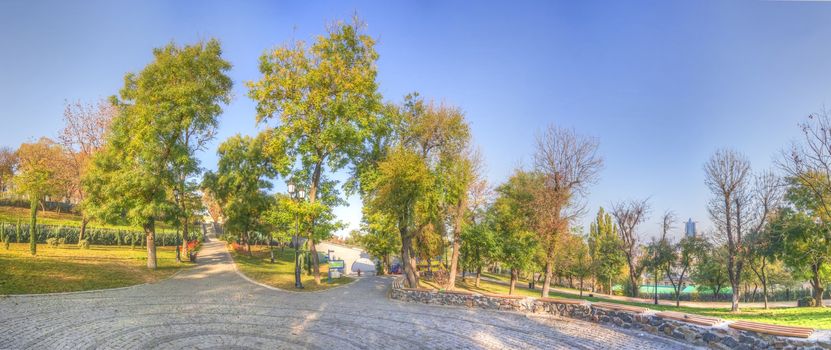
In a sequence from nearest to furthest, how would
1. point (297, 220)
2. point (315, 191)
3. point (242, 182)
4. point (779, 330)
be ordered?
1. point (779, 330)
2. point (297, 220)
3. point (315, 191)
4. point (242, 182)

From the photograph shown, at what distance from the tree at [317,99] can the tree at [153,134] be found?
5.18 m

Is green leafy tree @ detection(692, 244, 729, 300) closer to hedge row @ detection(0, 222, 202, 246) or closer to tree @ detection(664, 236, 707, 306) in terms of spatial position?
tree @ detection(664, 236, 707, 306)

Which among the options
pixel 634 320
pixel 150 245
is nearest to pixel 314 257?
pixel 150 245

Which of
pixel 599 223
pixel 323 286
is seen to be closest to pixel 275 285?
pixel 323 286

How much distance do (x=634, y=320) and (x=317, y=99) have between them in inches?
702

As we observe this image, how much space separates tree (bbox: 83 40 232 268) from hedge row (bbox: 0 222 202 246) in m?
9.31

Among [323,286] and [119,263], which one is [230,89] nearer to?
[119,263]

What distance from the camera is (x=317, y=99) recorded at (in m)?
20.9

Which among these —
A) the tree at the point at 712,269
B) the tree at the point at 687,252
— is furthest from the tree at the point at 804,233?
the tree at the point at 687,252

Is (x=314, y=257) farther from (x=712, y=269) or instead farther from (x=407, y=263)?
(x=712, y=269)

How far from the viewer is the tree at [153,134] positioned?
22062mm

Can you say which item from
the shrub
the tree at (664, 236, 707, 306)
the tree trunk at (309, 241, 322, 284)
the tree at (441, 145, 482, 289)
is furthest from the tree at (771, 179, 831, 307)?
the tree trunk at (309, 241, 322, 284)

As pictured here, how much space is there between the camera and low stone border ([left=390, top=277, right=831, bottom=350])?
8.20 m

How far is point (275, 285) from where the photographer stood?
836 inches
